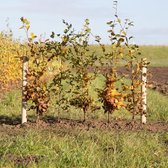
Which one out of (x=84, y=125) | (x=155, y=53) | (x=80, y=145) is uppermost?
(x=80, y=145)

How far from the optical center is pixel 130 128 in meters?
11.2

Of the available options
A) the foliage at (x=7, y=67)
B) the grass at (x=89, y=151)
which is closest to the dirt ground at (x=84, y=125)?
the grass at (x=89, y=151)

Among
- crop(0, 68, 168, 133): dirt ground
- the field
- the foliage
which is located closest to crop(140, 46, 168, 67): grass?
the foliage

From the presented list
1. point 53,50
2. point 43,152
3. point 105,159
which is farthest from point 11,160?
point 53,50

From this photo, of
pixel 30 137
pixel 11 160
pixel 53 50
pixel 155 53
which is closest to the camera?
pixel 11 160

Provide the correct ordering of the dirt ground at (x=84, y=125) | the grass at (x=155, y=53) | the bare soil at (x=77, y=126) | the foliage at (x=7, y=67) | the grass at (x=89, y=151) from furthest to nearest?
the grass at (x=155, y=53) → the foliage at (x=7, y=67) → the dirt ground at (x=84, y=125) → the bare soil at (x=77, y=126) → the grass at (x=89, y=151)

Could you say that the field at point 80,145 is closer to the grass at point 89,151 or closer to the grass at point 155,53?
the grass at point 89,151

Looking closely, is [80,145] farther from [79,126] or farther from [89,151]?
[79,126]

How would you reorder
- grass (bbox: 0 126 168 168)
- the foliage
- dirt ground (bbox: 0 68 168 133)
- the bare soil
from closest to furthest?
grass (bbox: 0 126 168 168) → the bare soil → dirt ground (bbox: 0 68 168 133) → the foliage

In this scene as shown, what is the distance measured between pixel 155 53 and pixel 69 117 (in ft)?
157

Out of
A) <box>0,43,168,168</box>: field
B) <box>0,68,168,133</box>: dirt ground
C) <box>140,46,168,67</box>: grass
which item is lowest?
<box>140,46,168,67</box>: grass

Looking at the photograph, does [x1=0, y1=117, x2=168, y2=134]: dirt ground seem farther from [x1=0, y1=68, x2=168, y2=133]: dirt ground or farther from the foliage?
the foliage

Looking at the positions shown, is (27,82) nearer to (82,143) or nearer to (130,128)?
(130,128)

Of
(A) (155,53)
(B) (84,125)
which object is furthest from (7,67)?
(A) (155,53)
